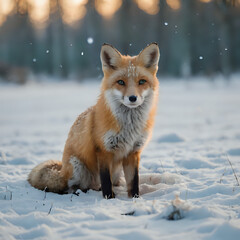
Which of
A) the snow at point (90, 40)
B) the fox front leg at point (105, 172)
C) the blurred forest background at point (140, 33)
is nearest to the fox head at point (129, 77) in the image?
the fox front leg at point (105, 172)

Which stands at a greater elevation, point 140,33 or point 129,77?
point 140,33

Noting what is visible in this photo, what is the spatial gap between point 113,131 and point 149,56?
44.0 inches

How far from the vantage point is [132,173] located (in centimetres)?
386

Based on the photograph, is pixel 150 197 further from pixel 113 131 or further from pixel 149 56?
pixel 149 56

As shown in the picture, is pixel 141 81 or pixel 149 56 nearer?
pixel 141 81

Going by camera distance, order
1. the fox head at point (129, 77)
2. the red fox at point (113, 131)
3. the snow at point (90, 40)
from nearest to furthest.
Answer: the fox head at point (129, 77)
the red fox at point (113, 131)
the snow at point (90, 40)

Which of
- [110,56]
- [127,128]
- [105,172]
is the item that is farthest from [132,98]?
[105,172]

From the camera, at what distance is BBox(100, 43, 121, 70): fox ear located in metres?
3.71

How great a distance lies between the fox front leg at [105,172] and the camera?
3650mm

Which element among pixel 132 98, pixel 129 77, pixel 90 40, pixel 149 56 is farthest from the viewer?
pixel 90 40

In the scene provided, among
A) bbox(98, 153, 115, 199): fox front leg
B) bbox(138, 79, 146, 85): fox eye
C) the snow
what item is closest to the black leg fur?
bbox(98, 153, 115, 199): fox front leg

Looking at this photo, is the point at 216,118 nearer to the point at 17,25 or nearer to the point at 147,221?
the point at 147,221

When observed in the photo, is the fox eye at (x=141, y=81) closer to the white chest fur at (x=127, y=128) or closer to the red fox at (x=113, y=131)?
the red fox at (x=113, y=131)

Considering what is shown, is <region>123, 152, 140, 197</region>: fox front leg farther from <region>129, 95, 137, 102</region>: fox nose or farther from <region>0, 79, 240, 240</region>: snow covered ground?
<region>129, 95, 137, 102</region>: fox nose
